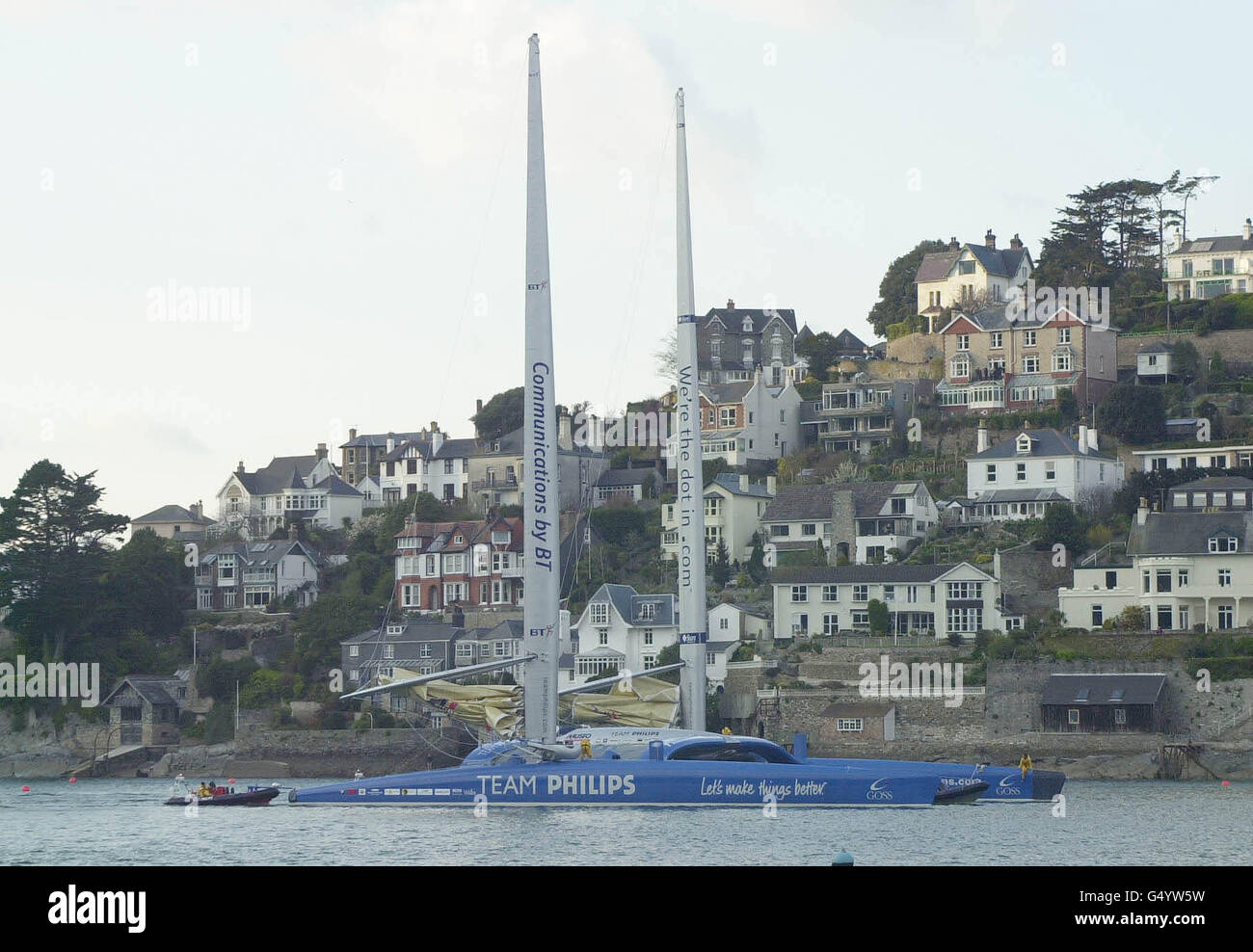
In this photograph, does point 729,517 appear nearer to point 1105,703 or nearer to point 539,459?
point 1105,703

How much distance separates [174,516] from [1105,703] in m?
72.7

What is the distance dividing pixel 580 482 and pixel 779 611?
91.7 feet

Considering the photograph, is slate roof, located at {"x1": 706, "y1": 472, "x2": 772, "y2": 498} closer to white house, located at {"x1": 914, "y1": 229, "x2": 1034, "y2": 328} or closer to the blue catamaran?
white house, located at {"x1": 914, "y1": 229, "x2": 1034, "y2": 328}

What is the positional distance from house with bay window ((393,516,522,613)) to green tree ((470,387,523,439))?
77.9ft

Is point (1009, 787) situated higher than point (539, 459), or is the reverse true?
point (539, 459)

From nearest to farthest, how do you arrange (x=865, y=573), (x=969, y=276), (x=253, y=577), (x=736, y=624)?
(x=865, y=573) < (x=736, y=624) < (x=253, y=577) < (x=969, y=276)

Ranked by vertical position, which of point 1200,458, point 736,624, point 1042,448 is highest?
point 1042,448

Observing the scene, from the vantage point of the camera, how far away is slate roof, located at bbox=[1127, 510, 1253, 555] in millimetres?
70000

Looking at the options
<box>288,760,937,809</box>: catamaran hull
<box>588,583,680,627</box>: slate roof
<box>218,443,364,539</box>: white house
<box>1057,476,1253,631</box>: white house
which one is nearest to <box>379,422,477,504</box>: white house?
<box>218,443,364,539</box>: white house

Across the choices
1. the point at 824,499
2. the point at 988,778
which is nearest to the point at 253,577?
the point at 824,499

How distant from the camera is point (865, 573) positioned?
75750 mm

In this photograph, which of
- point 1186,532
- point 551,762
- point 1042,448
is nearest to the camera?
point 551,762

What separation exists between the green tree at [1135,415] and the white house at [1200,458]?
2.35m
